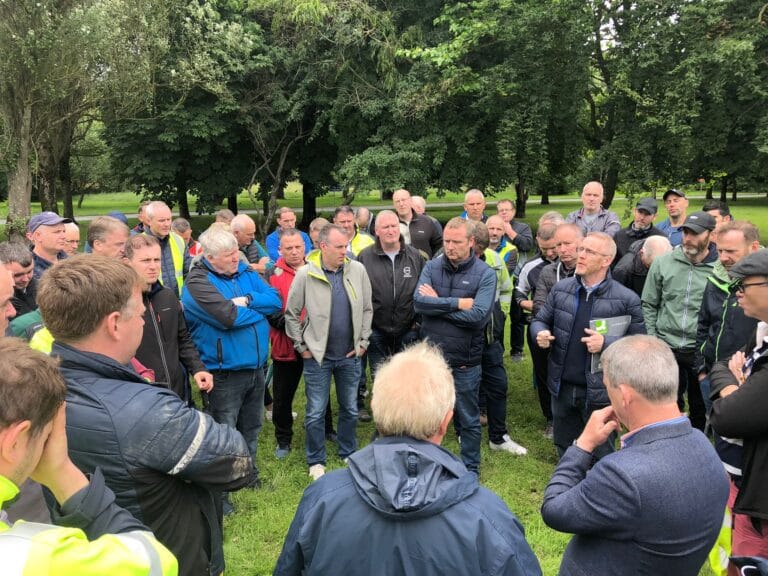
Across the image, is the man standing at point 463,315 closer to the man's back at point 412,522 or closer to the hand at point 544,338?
the hand at point 544,338

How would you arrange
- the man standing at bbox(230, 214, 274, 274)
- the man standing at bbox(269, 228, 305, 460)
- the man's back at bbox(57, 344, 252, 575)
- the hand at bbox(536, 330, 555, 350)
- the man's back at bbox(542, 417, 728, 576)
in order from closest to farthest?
the man's back at bbox(57, 344, 252, 575) < the man's back at bbox(542, 417, 728, 576) < the hand at bbox(536, 330, 555, 350) < the man standing at bbox(269, 228, 305, 460) < the man standing at bbox(230, 214, 274, 274)

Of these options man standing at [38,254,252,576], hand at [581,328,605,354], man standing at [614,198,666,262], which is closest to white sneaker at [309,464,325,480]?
hand at [581,328,605,354]

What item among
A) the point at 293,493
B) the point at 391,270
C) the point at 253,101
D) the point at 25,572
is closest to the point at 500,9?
the point at 253,101

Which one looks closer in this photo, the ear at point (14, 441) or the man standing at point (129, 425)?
the ear at point (14, 441)

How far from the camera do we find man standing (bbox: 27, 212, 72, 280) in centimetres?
475

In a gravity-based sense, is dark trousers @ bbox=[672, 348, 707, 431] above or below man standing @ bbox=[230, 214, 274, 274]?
below

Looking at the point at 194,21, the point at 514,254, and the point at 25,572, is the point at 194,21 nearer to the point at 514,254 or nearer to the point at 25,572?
the point at 514,254

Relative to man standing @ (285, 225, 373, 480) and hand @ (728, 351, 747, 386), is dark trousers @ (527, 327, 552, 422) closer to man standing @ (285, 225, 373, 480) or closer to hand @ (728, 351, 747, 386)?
man standing @ (285, 225, 373, 480)

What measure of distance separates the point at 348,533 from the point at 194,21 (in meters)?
17.9

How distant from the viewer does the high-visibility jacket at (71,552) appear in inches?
45.7

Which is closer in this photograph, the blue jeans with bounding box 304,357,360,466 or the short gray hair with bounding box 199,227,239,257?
the short gray hair with bounding box 199,227,239,257

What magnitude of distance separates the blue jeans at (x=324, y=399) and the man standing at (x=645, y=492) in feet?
9.37

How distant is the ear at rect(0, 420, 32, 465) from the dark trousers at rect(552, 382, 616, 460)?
11.6ft

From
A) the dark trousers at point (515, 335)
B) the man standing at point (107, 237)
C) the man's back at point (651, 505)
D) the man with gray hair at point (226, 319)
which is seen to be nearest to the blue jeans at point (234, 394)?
the man with gray hair at point (226, 319)
